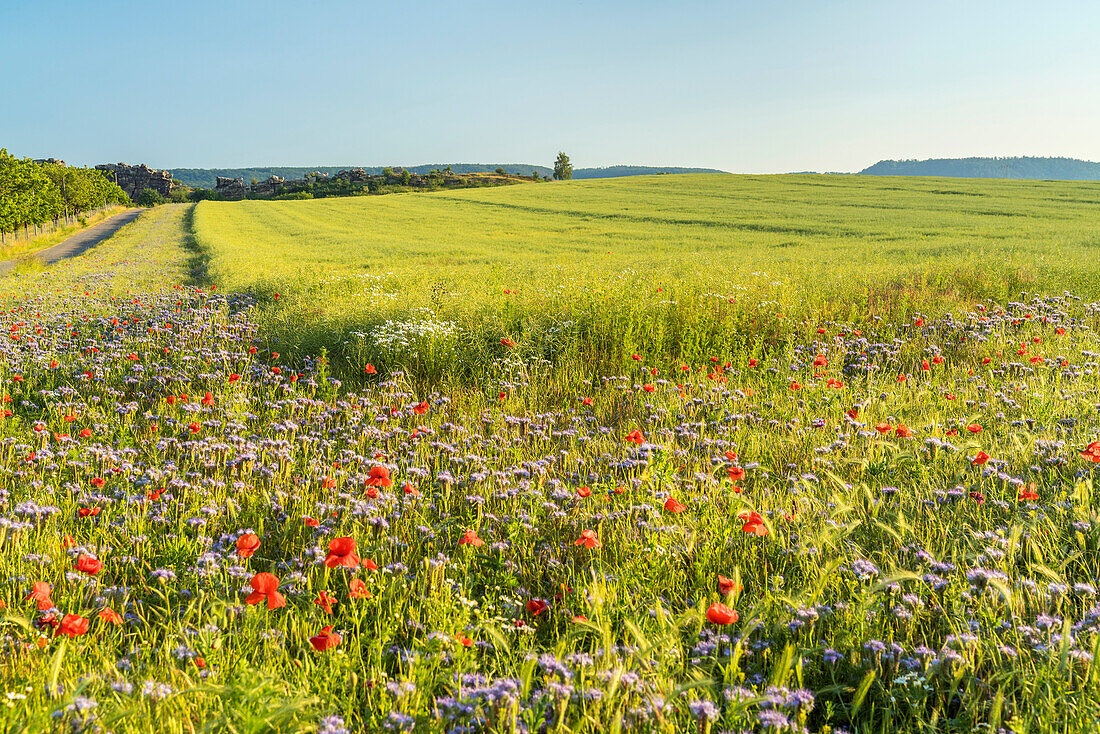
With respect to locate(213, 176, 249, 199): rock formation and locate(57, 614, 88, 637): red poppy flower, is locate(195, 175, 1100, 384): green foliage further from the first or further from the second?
locate(213, 176, 249, 199): rock formation

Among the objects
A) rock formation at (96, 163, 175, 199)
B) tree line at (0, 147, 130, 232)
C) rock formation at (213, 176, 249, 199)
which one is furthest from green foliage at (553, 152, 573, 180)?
rock formation at (96, 163, 175, 199)

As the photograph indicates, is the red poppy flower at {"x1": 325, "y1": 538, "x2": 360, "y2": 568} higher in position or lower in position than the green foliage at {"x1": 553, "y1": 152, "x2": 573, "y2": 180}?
lower

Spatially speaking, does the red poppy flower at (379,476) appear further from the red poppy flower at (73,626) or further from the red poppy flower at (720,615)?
the red poppy flower at (720,615)

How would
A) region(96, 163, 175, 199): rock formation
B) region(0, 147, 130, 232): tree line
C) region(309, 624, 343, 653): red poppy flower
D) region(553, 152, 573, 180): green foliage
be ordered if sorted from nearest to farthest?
1. region(309, 624, 343, 653): red poppy flower
2. region(0, 147, 130, 232): tree line
3. region(553, 152, 573, 180): green foliage
4. region(96, 163, 175, 199): rock formation

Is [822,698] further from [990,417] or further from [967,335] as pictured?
[967,335]

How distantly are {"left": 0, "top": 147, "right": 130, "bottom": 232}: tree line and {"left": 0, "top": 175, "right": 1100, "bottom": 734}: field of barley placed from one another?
4097cm

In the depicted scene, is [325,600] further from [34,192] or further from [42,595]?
[34,192]

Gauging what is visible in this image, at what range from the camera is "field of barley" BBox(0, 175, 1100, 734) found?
2.16m

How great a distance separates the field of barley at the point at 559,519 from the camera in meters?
2.16

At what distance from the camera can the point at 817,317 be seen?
27.5ft

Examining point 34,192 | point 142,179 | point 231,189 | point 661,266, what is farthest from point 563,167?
point 142,179

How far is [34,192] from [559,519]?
58.7 metres

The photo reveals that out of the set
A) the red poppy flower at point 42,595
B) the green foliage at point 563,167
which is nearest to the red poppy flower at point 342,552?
the red poppy flower at point 42,595

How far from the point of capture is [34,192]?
46000 mm
